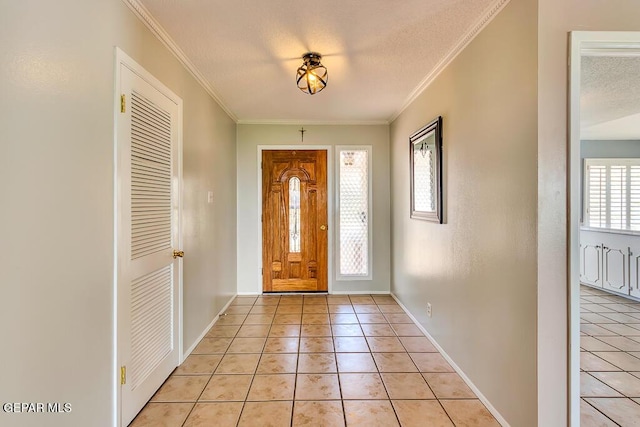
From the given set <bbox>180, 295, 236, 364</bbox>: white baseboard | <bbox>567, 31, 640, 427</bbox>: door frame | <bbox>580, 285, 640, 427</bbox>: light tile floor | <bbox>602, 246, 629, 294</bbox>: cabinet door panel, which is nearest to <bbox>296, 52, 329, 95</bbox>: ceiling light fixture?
<bbox>567, 31, 640, 427</bbox>: door frame

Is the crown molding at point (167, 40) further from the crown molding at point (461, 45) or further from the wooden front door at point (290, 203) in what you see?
the crown molding at point (461, 45)

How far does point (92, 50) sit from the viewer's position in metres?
1.45

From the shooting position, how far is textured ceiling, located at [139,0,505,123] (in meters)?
1.84

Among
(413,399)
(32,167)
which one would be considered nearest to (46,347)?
(32,167)

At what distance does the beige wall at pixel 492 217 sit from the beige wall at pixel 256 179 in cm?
158

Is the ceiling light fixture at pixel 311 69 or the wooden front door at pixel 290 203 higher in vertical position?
the ceiling light fixture at pixel 311 69

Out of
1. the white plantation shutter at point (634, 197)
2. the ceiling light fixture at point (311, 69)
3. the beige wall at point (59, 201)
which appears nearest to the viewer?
the beige wall at point (59, 201)

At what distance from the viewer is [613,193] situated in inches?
204

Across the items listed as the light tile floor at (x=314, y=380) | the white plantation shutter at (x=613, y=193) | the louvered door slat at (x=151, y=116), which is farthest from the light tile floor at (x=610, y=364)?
the louvered door slat at (x=151, y=116)

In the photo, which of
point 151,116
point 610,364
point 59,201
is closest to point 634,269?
point 610,364

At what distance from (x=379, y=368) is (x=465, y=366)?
619 millimetres

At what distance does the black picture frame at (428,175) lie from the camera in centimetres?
262

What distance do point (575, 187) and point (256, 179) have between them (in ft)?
12.0

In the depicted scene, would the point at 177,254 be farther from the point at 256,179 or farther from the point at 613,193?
the point at 613,193
